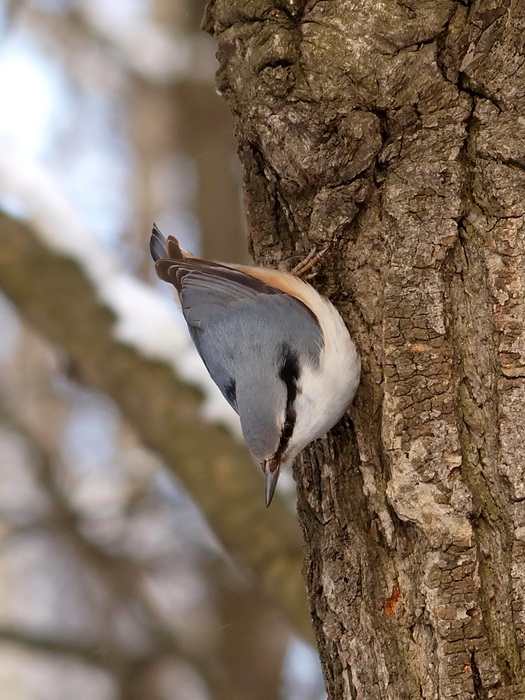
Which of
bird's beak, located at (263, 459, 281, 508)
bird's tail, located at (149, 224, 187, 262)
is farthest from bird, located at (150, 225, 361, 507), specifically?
bird's tail, located at (149, 224, 187, 262)

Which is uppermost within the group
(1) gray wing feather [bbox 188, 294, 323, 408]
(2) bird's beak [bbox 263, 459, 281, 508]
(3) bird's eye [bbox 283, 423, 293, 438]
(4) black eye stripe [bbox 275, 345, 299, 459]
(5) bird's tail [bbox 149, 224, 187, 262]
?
(5) bird's tail [bbox 149, 224, 187, 262]

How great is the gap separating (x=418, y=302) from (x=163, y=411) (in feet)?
6.69

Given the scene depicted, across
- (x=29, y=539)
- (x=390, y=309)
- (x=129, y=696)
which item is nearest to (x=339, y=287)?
(x=390, y=309)

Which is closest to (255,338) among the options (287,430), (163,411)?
(287,430)

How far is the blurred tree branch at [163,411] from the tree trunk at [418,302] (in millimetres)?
1507

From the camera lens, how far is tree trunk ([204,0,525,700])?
68.7 inches

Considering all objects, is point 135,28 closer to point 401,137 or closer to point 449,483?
point 401,137

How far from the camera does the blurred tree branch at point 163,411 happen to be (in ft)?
11.5

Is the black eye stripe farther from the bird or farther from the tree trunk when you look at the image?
the tree trunk

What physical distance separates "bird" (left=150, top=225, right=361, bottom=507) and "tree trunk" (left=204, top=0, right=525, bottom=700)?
0.09 m

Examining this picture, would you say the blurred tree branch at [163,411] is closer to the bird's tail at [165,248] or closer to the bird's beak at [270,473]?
the bird's tail at [165,248]

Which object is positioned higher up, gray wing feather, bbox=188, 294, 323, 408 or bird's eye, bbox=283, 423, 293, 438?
gray wing feather, bbox=188, 294, 323, 408

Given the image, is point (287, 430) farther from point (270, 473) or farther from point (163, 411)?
point (163, 411)

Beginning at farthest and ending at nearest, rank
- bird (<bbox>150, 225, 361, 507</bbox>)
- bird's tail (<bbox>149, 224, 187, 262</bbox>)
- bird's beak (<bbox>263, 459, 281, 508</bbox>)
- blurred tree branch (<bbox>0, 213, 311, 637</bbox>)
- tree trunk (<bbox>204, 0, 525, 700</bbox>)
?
1. blurred tree branch (<bbox>0, 213, 311, 637</bbox>)
2. bird's tail (<bbox>149, 224, 187, 262</bbox>)
3. bird's beak (<bbox>263, 459, 281, 508</bbox>)
4. bird (<bbox>150, 225, 361, 507</bbox>)
5. tree trunk (<bbox>204, 0, 525, 700</bbox>)
